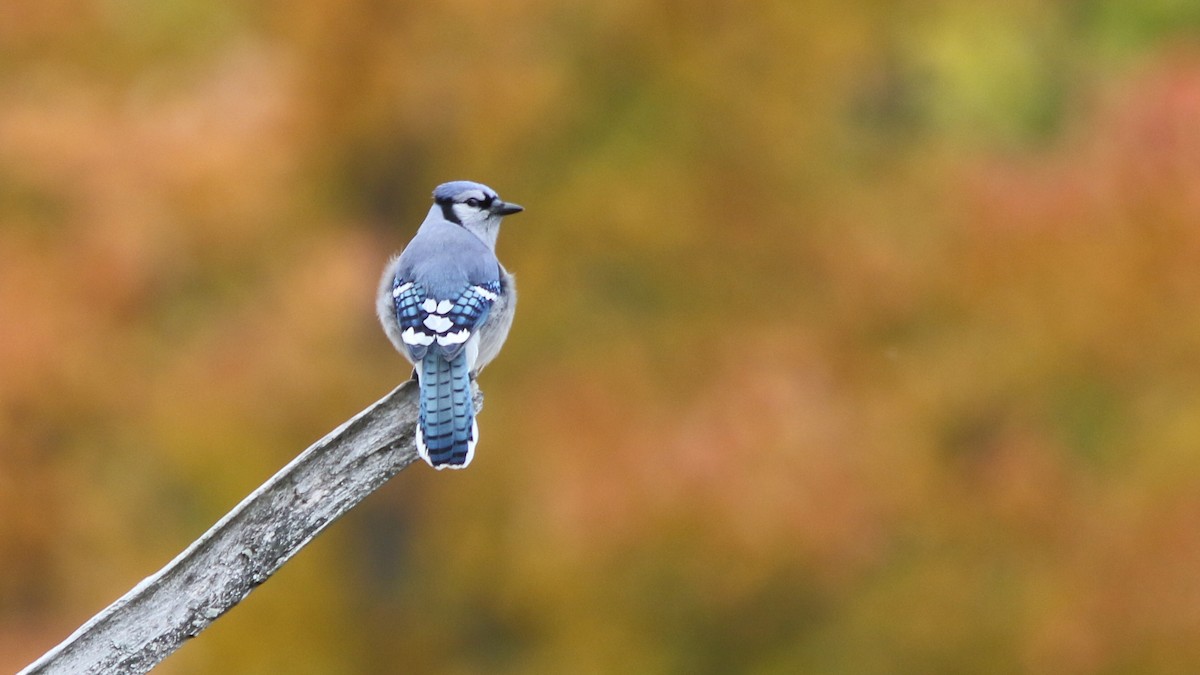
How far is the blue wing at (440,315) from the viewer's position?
3.45m

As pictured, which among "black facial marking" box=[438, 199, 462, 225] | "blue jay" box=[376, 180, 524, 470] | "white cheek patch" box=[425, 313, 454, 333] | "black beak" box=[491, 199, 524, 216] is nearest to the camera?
"blue jay" box=[376, 180, 524, 470]

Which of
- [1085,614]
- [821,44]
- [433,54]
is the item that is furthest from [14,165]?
[1085,614]

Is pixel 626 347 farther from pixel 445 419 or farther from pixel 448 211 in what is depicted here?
pixel 445 419

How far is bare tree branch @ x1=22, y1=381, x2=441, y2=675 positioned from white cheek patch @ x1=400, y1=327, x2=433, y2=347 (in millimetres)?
991

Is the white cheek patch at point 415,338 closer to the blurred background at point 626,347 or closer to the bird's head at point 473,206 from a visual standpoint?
the bird's head at point 473,206

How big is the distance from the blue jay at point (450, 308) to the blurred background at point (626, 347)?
1121 mm

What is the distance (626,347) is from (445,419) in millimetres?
2884

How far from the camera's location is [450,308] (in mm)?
A: 3668

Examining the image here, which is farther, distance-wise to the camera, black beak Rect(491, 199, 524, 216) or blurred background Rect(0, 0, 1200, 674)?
blurred background Rect(0, 0, 1200, 674)

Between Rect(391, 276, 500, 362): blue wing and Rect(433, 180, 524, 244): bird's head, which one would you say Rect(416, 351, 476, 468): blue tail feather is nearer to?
Rect(391, 276, 500, 362): blue wing

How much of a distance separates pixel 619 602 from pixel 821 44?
2.19m

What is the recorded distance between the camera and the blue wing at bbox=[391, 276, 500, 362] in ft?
11.3

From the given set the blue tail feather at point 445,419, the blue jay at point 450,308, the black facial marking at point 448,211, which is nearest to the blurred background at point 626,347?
the black facial marking at point 448,211

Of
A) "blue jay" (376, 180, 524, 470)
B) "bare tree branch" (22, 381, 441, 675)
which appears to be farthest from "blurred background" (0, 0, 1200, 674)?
"bare tree branch" (22, 381, 441, 675)
